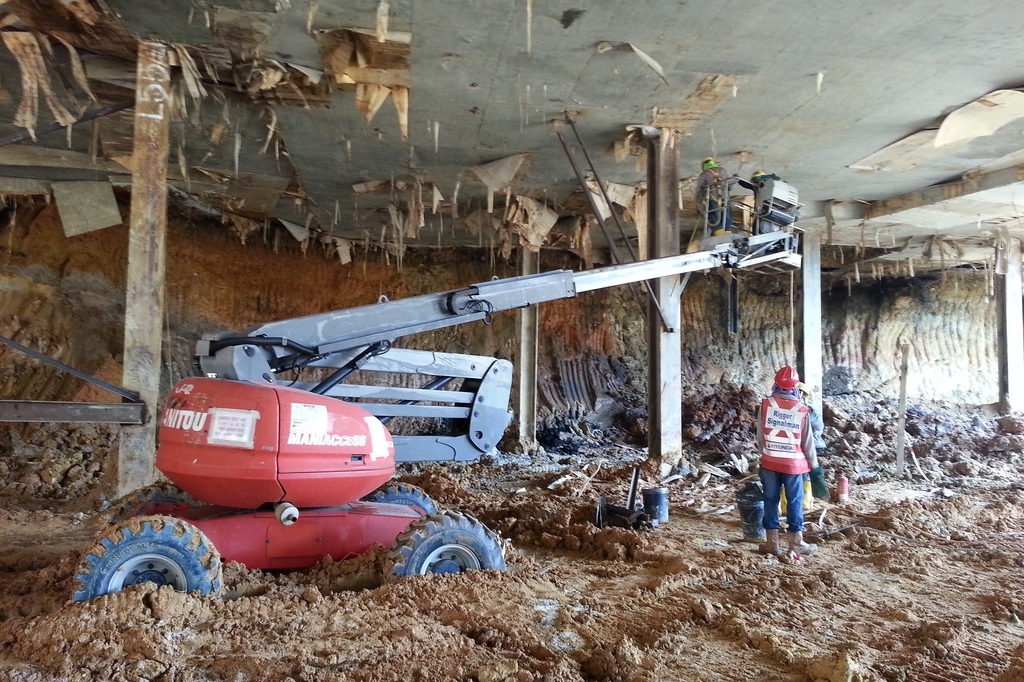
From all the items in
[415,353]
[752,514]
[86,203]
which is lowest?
[752,514]

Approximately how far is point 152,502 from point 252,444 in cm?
161

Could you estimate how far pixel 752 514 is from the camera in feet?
20.3

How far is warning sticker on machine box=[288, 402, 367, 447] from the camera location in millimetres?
4020

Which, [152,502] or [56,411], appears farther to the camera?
[56,411]

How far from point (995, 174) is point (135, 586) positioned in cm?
1179

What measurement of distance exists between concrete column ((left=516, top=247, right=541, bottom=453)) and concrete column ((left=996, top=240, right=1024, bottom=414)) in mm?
10137

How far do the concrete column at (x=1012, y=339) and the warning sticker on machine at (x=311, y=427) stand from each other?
1533 centimetres

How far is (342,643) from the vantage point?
3.33 meters

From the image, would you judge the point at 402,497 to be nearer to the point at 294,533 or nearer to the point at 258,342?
the point at 294,533

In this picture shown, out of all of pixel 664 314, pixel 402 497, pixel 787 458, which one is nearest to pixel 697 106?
pixel 664 314

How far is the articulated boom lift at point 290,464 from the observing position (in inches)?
145

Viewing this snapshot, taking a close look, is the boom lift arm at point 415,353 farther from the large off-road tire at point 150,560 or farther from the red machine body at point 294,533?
the large off-road tire at point 150,560

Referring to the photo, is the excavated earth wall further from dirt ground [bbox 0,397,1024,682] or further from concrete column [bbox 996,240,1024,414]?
dirt ground [bbox 0,397,1024,682]

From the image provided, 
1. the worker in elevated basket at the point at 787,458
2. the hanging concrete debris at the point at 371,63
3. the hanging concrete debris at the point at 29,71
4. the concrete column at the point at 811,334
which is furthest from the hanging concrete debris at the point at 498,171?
the concrete column at the point at 811,334
